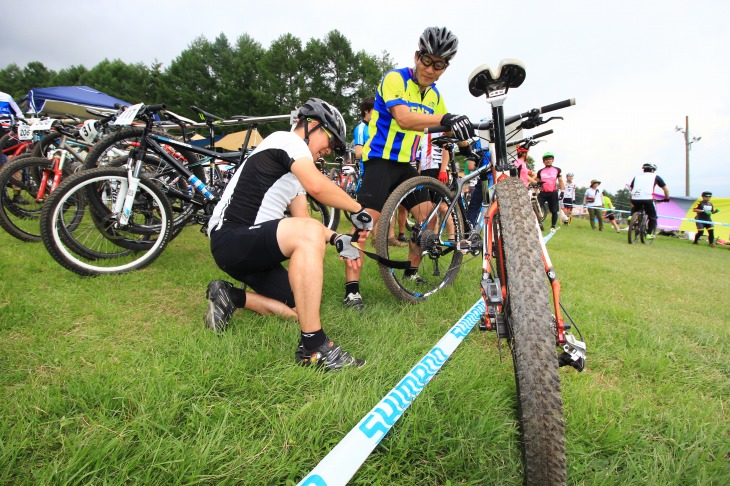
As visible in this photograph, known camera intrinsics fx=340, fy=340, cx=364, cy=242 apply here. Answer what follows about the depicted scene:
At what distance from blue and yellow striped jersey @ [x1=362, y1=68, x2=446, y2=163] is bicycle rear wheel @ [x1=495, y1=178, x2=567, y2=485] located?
5.51ft

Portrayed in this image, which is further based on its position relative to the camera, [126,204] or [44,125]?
[44,125]

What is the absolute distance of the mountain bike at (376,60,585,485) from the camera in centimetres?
110

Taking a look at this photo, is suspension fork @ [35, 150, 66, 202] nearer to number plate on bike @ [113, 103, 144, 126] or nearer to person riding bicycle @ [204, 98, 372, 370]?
number plate on bike @ [113, 103, 144, 126]

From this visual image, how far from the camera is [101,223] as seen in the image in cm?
302

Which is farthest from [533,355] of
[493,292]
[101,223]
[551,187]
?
[551,187]

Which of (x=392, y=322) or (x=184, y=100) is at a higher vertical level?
(x=184, y=100)

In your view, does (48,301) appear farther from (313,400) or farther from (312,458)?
(312,458)

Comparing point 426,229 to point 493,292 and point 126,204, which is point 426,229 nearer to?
point 493,292

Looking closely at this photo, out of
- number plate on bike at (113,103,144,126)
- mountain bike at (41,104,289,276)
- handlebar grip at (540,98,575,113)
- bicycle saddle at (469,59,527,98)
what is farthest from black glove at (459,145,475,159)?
number plate on bike at (113,103,144,126)

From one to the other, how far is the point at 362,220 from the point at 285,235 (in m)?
0.45

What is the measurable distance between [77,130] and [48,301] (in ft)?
10.5

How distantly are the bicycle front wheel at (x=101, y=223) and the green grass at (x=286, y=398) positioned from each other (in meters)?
0.33

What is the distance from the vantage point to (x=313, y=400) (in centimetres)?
143

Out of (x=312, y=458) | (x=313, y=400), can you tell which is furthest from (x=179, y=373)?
(x=312, y=458)
